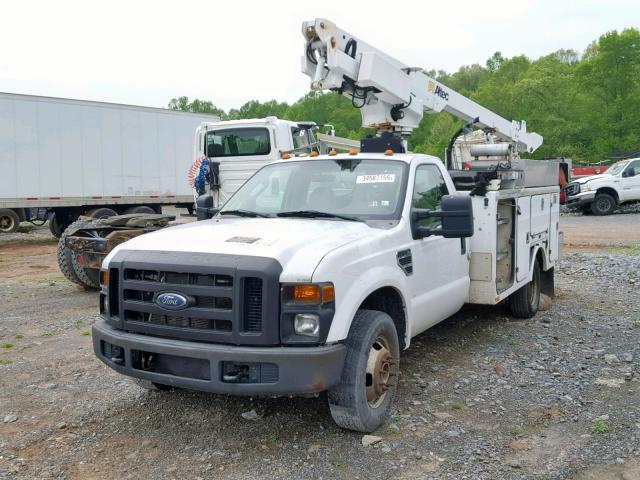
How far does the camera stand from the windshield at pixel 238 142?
12.6 meters

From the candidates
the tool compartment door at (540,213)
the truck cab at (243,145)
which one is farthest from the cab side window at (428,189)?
the truck cab at (243,145)

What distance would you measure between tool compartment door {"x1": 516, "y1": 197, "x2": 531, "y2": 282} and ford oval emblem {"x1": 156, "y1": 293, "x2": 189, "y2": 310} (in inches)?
160

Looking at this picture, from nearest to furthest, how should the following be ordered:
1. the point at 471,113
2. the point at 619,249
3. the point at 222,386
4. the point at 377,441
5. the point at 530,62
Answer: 1. the point at 222,386
2. the point at 377,441
3. the point at 471,113
4. the point at 619,249
5. the point at 530,62

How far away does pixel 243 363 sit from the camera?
11.9ft

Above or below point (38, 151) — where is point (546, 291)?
below

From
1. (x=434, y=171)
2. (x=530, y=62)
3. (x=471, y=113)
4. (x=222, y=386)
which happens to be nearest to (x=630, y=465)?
(x=222, y=386)

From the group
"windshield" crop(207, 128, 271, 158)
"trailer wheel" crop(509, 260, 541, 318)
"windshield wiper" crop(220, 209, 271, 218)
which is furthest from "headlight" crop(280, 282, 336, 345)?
A: "windshield" crop(207, 128, 271, 158)

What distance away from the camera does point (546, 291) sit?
8445mm

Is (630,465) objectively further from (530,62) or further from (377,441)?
(530,62)

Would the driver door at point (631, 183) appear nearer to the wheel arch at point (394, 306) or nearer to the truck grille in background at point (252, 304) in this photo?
the wheel arch at point (394, 306)

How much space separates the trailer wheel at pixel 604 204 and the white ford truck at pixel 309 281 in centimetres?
1695

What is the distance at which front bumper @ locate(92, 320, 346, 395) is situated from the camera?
3611 mm

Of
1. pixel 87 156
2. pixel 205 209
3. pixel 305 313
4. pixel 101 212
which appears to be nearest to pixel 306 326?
pixel 305 313

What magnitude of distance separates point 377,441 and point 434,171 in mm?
2587
